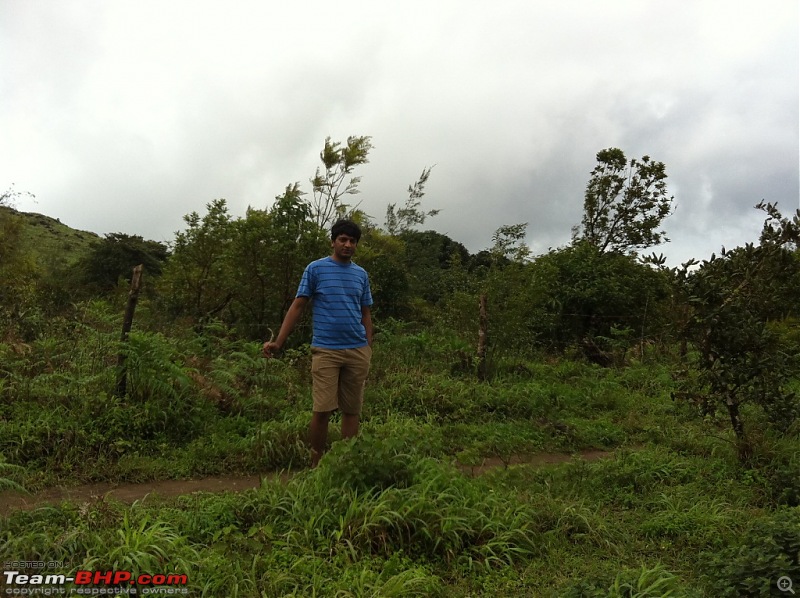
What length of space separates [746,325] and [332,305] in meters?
3.37

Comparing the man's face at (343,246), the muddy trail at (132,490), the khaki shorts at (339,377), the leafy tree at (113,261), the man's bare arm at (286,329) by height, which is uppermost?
the leafy tree at (113,261)

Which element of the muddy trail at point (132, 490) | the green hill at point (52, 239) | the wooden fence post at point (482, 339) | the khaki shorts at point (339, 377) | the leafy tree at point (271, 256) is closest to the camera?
the muddy trail at point (132, 490)

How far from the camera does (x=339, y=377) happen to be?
3.85 m

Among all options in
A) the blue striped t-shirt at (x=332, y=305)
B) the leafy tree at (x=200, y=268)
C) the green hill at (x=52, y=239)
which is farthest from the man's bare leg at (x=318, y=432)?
the green hill at (x=52, y=239)

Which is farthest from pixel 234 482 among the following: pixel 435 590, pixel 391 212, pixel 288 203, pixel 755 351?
pixel 391 212

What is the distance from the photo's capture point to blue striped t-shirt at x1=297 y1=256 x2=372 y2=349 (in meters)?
3.75

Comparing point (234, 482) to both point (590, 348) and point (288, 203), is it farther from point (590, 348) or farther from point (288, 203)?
point (590, 348)

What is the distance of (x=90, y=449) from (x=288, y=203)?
5219mm

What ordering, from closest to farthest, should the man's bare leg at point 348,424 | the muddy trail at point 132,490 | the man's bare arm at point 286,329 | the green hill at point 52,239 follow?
the muddy trail at point 132,490, the man's bare arm at point 286,329, the man's bare leg at point 348,424, the green hill at point 52,239

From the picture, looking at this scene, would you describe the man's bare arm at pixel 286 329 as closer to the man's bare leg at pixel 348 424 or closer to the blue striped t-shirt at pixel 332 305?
the blue striped t-shirt at pixel 332 305

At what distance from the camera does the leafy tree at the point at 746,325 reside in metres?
3.99

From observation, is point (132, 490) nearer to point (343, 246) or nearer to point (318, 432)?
point (318, 432)

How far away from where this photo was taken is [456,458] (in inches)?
172

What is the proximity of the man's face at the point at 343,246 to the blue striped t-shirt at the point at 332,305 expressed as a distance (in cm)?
7
